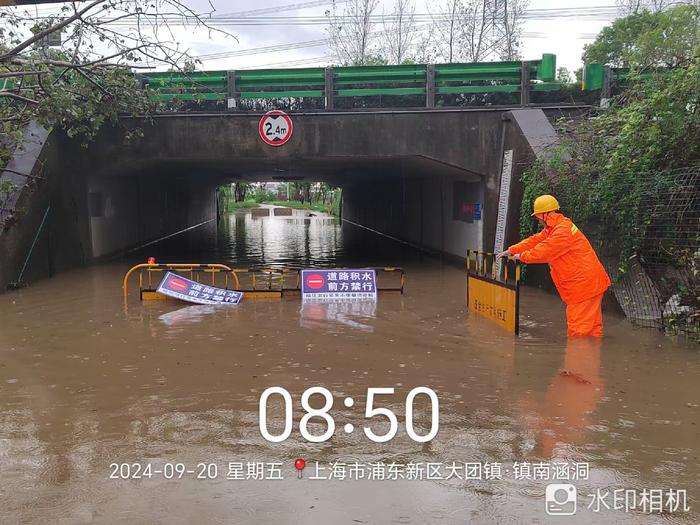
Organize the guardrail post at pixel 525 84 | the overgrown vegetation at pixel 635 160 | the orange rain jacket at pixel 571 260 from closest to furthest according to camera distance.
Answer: the orange rain jacket at pixel 571 260
the overgrown vegetation at pixel 635 160
the guardrail post at pixel 525 84

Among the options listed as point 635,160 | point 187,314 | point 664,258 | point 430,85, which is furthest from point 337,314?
point 430,85

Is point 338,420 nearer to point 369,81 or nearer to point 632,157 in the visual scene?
point 632,157

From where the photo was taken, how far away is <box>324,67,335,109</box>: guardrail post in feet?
42.6

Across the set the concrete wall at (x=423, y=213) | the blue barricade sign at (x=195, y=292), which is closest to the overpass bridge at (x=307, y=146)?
the concrete wall at (x=423, y=213)

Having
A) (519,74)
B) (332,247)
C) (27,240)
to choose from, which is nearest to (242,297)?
(27,240)

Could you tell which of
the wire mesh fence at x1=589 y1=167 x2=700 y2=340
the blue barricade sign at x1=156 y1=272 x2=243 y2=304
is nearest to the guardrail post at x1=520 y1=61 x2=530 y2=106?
the wire mesh fence at x1=589 y1=167 x2=700 y2=340

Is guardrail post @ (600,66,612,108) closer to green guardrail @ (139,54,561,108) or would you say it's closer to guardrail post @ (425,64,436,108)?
green guardrail @ (139,54,561,108)

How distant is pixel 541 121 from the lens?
12.0 meters

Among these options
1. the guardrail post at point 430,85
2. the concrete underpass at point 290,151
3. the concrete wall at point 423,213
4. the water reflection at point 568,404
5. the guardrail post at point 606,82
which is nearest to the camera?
the water reflection at point 568,404

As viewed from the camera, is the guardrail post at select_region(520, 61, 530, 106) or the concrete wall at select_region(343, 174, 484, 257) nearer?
the guardrail post at select_region(520, 61, 530, 106)

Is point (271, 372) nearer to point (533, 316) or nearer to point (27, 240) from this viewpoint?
point (533, 316)

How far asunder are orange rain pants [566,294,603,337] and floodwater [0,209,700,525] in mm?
185

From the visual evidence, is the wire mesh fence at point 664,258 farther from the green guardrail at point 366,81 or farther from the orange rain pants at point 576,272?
the green guardrail at point 366,81

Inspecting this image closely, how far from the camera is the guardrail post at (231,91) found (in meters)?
13.0
